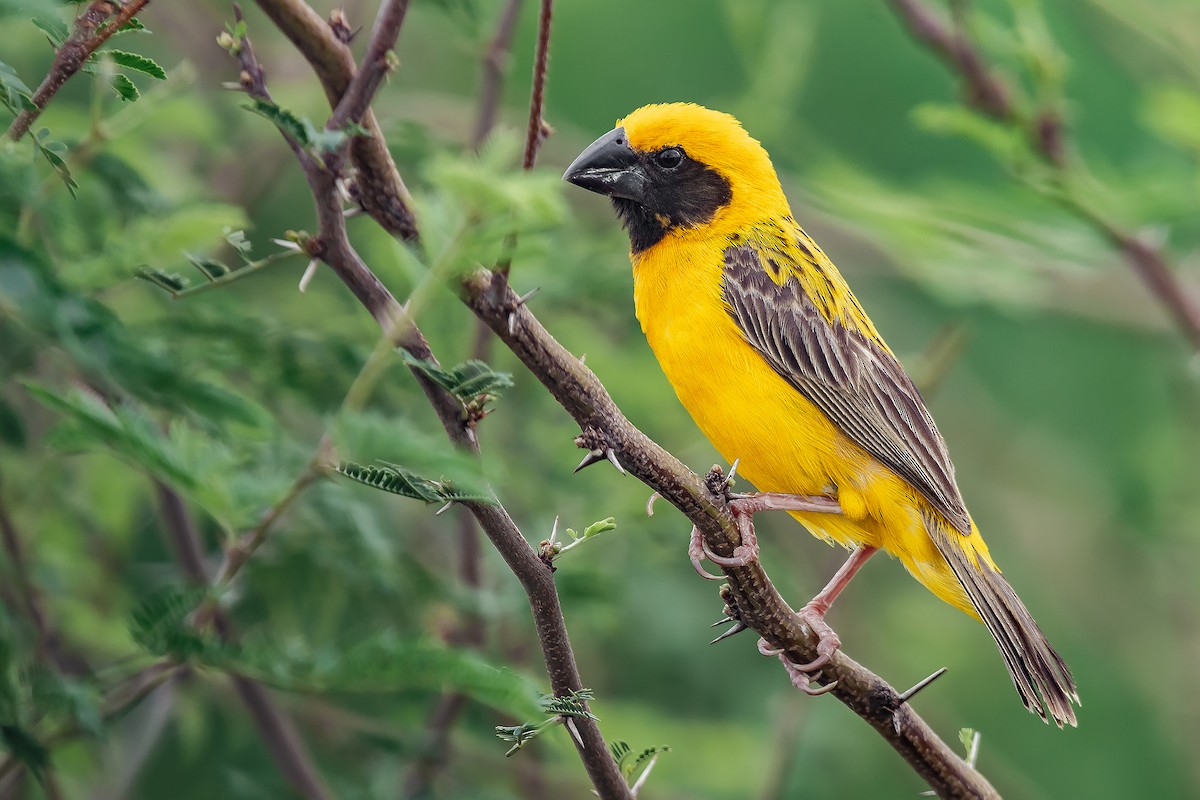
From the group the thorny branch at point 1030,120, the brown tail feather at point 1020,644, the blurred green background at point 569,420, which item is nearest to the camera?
the blurred green background at point 569,420

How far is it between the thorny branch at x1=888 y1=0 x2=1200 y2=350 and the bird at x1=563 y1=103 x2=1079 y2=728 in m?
0.90

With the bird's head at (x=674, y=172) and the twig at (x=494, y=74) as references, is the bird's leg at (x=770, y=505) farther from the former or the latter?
the twig at (x=494, y=74)

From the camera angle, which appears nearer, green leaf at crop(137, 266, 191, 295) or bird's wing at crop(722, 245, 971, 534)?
green leaf at crop(137, 266, 191, 295)

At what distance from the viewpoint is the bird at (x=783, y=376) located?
11.9 ft

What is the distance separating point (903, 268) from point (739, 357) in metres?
1.86

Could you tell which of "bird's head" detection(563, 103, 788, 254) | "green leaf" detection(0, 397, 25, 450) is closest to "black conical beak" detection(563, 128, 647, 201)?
"bird's head" detection(563, 103, 788, 254)

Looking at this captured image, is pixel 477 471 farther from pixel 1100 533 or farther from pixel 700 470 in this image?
pixel 1100 533

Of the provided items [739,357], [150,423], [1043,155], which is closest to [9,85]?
[150,423]

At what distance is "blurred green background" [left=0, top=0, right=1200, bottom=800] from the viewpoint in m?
2.29

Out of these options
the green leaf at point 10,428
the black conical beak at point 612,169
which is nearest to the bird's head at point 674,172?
the black conical beak at point 612,169

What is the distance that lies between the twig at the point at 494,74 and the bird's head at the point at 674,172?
1.17 feet

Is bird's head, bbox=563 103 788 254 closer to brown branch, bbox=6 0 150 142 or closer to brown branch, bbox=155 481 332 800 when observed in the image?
brown branch, bbox=155 481 332 800

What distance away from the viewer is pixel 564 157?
19.7 feet

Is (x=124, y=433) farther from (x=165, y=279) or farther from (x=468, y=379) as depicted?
(x=468, y=379)
